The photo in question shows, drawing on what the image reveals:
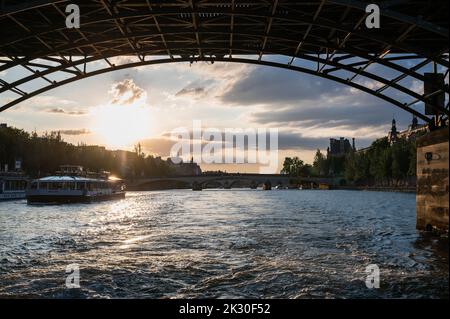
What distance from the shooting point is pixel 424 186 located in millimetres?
22234

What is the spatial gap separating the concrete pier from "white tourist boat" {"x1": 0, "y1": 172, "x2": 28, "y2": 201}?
7364cm

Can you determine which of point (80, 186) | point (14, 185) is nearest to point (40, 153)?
point (14, 185)

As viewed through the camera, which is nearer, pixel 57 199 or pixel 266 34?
pixel 266 34

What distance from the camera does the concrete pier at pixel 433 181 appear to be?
63.1ft

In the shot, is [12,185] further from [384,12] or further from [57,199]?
[384,12]

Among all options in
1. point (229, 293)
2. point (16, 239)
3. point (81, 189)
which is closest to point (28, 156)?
point (81, 189)

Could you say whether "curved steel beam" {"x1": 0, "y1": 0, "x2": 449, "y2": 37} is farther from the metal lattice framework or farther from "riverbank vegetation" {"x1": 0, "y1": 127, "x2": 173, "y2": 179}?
"riverbank vegetation" {"x1": 0, "y1": 127, "x2": 173, "y2": 179}

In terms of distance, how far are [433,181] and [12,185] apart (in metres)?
81.6

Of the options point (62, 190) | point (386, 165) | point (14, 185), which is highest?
point (386, 165)

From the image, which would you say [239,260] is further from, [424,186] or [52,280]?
[424,186]

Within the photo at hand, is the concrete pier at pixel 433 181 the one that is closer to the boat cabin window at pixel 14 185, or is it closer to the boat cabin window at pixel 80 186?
the boat cabin window at pixel 80 186

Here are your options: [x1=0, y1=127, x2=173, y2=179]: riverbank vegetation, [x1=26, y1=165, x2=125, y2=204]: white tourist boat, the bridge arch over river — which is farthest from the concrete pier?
[x1=0, y1=127, x2=173, y2=179]: riverbank vegetation

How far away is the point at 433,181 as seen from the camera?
68.2 ft
